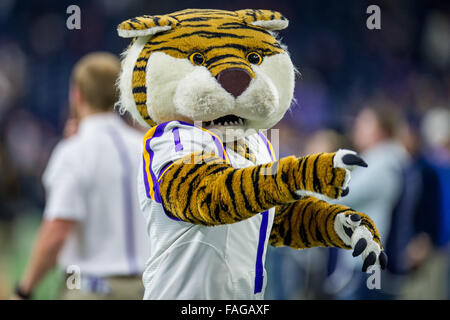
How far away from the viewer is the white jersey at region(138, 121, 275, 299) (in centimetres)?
135

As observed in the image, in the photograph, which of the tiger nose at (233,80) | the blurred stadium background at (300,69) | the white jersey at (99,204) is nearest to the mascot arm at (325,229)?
the tiger nose at (233,80)

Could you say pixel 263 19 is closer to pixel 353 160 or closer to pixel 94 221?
pixel 353 160

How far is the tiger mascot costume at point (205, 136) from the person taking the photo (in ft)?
4.30

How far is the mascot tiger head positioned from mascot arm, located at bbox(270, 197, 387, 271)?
0.25 meters

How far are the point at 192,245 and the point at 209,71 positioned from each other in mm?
380

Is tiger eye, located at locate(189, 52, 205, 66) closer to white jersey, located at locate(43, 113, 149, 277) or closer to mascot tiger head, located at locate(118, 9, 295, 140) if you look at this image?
mascot tiger head, located at locate(118, 9, 295, 140)

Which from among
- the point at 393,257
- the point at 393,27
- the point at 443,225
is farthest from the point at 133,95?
the point at 393,27

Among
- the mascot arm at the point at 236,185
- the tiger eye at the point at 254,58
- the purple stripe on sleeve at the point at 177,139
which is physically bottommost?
the mascot arm at the point at 236,185

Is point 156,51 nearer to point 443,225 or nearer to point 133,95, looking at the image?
point 133,95

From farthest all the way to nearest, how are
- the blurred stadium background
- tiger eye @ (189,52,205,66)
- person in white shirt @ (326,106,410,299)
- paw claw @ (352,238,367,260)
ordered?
the blurred stadium background
person in white shirt @ (326,106,410,299)
tiger eye @ (189,52,205,66)
paw claw @ (352,238,367,260)

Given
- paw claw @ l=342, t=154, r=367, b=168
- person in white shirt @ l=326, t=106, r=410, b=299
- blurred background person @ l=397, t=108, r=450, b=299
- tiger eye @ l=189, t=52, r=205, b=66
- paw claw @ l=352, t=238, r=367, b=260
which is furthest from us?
blurred background person @ l=397, t=108, r=450, b=299

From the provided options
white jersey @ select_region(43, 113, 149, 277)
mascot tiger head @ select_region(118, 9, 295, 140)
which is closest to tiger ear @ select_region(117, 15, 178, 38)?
mascot tiger head @ select_region(118, 9, 295, 140)

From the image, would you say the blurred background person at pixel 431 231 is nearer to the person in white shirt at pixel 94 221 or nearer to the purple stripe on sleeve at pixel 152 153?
the person in white shirt at pixel 94 221
